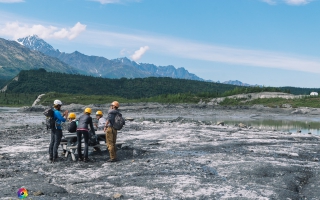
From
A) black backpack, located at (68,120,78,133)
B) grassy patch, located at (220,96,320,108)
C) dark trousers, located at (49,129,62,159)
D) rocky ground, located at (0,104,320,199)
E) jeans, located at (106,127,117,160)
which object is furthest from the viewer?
grassy patch, located at (220,96,320,108)

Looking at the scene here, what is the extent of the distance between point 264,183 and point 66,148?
9877 millimetres

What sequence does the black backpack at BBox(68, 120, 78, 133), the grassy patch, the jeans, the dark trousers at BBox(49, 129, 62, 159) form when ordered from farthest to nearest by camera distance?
the grassy patch, the black backpack at BBox(68, 120, 78, 133), the dark trousers at BBox(49, 129, 62, 159), the jeans

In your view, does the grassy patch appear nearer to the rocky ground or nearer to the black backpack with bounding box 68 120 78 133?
the rocky ground

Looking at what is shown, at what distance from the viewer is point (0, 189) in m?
12.3

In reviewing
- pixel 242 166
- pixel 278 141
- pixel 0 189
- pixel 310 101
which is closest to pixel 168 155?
pixel 242 166

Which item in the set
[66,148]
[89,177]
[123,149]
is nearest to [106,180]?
[89,177]

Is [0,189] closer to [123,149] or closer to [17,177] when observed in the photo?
[17,177]

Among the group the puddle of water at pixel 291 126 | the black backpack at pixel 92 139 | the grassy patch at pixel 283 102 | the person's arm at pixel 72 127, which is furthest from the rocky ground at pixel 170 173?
A: the grassy patch at pixel 283 102

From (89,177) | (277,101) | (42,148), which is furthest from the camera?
(277,101)

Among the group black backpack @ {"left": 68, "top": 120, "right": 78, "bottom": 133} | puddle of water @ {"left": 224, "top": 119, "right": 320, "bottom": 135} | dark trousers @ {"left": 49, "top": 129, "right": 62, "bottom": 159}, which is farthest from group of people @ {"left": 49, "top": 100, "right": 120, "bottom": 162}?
puddle of water @ {"left": 224, "top": 119, "right": 320, "bottom": 135}

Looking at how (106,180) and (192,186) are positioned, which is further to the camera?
(106,180)

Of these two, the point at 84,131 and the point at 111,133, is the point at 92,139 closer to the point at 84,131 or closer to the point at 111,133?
the point at 84,131

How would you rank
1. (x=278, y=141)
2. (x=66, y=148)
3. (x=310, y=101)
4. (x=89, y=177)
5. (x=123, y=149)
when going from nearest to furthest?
(x=89, y=177) → (x=66, y=148) → (x=123, y=149) → (x=278, y=141) → (x=310, y=101)

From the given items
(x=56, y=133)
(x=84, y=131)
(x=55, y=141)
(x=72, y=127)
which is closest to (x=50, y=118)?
(x=56, y=133)
